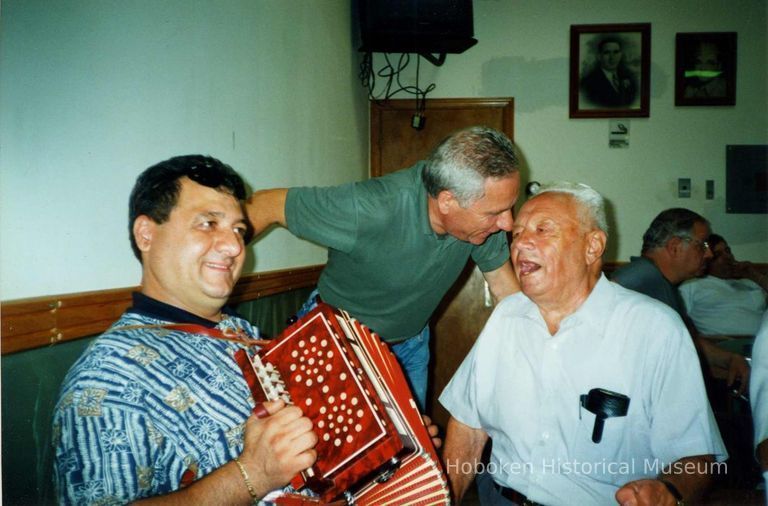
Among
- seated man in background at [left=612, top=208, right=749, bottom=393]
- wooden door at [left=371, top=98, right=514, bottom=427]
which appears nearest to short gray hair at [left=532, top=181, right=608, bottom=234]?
seated man in background at [left=612, top=208, right=749, bottom=393]

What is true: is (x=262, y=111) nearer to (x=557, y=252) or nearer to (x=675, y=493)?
(x=557, y=252)

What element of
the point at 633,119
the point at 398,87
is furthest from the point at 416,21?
the point at 633,119

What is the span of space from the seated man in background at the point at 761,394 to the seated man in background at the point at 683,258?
140 centimetres

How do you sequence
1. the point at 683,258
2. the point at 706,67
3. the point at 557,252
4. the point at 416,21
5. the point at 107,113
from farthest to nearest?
the point at 706,67
the point at 416,21
the point at 683,258
the point at 557,252
the point at 107,113

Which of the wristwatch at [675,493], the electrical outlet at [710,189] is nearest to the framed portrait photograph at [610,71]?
the electrical outlet at [710,189]

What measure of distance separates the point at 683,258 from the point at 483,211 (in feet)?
5.09

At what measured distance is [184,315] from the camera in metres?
1.15

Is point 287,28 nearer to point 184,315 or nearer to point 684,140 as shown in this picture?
point 184,315

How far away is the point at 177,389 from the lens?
1.00 m

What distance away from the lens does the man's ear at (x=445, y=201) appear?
1982 millimetres

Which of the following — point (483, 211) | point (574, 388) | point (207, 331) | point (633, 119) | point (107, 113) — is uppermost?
point (633, 119)

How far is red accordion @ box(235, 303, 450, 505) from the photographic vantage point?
37.8 inches

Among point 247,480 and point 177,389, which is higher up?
point 177,389

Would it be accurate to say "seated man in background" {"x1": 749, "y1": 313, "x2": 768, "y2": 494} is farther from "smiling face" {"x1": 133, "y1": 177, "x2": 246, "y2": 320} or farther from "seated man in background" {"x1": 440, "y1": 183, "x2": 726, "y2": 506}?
"smiling face" {"x1": 133, "y1": 177, "x2": 246, "y2": 320}
